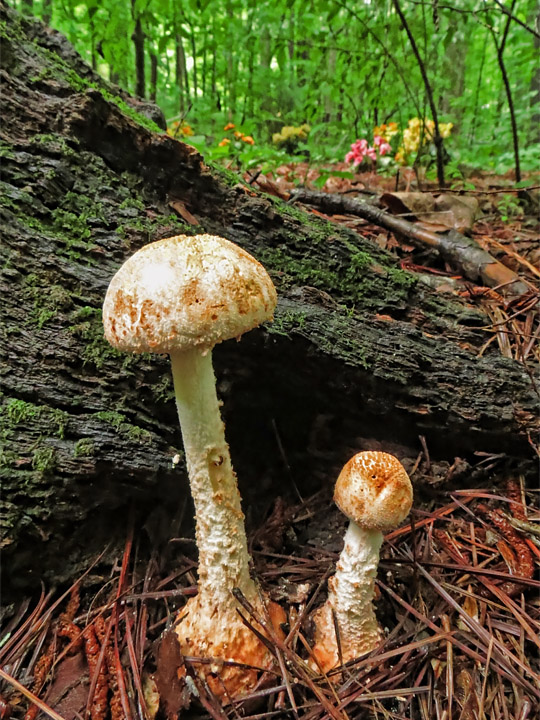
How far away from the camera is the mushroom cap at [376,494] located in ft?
5.82

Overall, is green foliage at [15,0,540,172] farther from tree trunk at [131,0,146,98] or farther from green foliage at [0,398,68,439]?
green foliage at [0,398,68,439]

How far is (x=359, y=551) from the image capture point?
6.36ft

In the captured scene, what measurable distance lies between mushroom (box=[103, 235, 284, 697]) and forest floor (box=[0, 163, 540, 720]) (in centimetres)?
15

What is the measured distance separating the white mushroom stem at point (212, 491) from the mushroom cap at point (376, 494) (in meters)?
→ 0.52

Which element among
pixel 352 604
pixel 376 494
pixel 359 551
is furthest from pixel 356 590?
Answer: pixel 376 494

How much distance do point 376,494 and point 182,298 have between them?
113 centimetres

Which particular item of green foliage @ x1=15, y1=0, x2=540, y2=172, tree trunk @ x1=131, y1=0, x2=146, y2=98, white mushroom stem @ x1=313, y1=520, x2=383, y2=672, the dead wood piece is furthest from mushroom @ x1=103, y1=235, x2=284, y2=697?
tree trunk @ x1=131, y1=0, x2=146, y2=98

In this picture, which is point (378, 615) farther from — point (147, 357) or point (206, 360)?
point (147, 357)

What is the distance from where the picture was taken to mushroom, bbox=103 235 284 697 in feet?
4.63

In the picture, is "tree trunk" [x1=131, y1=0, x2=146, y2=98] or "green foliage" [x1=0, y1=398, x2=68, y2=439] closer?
"green foliage" [x1=0, y1=398, x2=68, y2=439]

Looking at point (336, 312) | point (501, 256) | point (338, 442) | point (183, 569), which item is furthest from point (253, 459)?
point (501, 256)

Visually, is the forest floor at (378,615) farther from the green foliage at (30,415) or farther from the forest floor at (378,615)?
the green foliage at (30,415)

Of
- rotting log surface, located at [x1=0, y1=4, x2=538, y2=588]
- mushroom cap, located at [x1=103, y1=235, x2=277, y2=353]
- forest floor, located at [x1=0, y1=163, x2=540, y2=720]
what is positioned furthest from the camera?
rotting log surface, located at [x1=0, y1=4, x2=538, y2=588]

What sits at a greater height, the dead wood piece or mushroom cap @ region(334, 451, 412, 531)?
the dead wood piece
